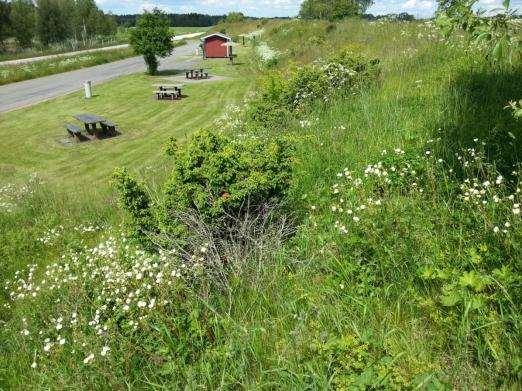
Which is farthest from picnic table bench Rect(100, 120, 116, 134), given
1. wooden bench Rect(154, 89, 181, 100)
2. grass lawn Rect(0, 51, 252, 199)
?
wooden bench Rect(154, 89, 181, 100)

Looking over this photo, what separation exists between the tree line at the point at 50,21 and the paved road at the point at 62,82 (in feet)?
89.1

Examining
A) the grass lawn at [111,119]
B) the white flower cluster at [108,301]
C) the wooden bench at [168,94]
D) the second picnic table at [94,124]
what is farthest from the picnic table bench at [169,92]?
the white flower cluster at [108,301]

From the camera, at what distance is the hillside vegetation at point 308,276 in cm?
258

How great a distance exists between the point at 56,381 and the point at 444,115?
19.3 ft

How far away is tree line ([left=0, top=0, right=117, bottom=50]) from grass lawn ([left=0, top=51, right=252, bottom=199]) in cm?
4478

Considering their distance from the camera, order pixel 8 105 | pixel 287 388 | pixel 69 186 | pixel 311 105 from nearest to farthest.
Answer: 1. pixel 287 388
2. pixel 311 105
3. pixel 69 186
4. pixel 8 105

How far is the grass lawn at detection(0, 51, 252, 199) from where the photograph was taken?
1543 centimetres

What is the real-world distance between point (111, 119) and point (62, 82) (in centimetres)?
1627

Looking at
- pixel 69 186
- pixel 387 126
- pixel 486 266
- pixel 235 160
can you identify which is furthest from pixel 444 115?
pixel 69 186

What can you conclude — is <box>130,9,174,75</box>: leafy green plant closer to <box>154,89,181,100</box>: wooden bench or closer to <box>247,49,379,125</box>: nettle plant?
<box>154,89,181,100</box>: wooden bench

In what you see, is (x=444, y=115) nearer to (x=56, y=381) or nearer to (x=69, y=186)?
(x=56, y=381)

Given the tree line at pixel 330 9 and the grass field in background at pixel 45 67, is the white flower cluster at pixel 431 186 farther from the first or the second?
the tree line at pixel 330 9

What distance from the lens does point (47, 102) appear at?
88.2 feet

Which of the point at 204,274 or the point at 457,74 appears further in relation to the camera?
the point at 457,74
